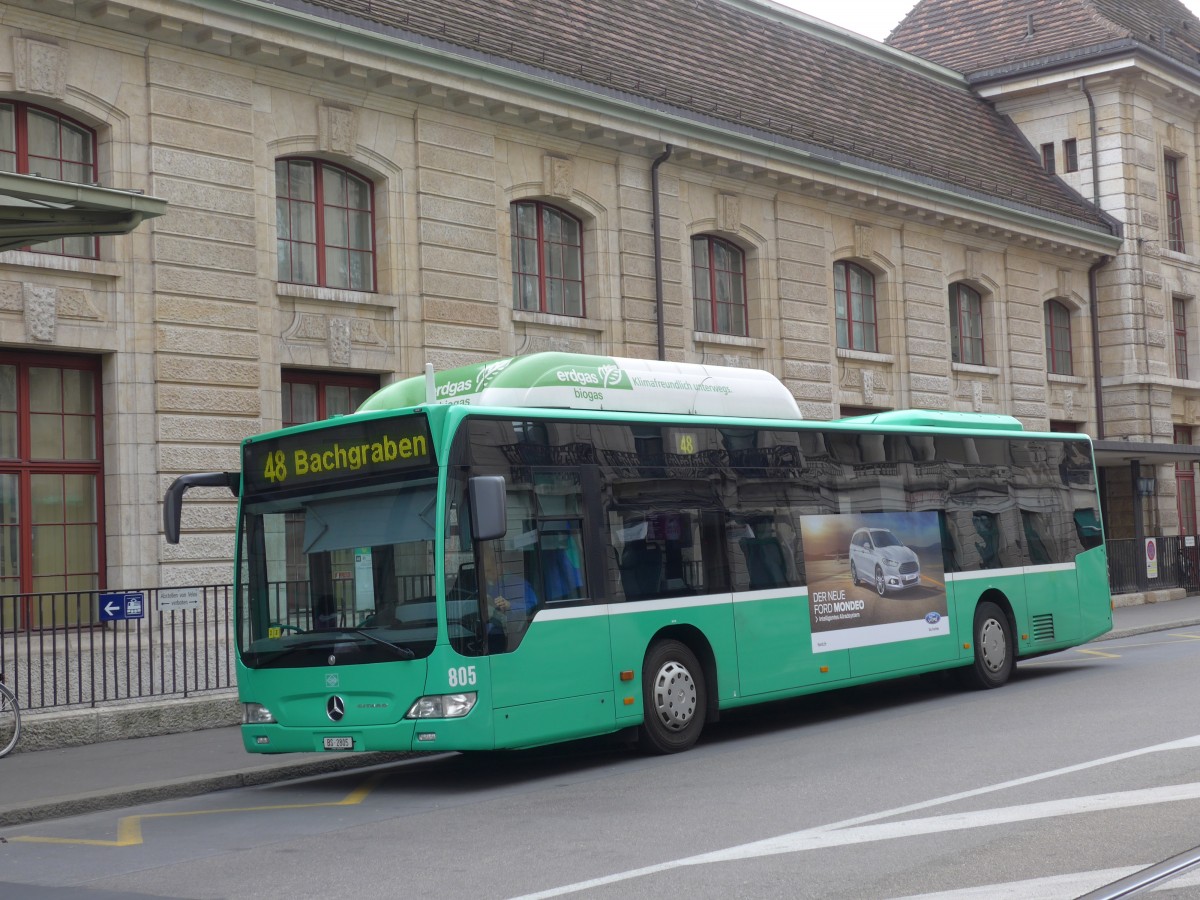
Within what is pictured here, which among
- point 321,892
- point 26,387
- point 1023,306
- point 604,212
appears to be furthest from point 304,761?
point 1023,306

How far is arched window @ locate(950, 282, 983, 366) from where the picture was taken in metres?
31.4

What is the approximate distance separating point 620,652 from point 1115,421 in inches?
1051

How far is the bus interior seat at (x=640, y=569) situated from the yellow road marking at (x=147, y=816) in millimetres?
2552

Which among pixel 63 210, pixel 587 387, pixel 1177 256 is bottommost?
pixel 587 387

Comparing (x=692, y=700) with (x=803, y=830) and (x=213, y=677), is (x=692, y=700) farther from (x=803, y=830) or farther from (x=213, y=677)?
(x=213, y=677)

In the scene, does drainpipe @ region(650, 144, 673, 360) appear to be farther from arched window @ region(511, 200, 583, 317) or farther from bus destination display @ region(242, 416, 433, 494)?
bus destination display @ region(242, 416, 433, 494)

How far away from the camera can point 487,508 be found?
34.7 feet

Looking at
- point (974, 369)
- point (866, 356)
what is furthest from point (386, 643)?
point (974, 369)

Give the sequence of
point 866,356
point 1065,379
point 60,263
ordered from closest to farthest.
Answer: point 60,263, point 866,356, point 1065,379

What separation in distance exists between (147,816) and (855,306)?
20.4 metres

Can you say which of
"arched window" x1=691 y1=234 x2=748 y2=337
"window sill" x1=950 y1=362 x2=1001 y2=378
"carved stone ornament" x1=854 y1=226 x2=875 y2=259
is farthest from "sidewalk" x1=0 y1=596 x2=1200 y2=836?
"window sill" x1=950 y1=362 x2=1001 y2=378

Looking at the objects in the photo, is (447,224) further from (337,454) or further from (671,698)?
(671,698)

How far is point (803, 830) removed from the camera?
8383 millimetres

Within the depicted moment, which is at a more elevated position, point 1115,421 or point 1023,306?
point 1023,306
